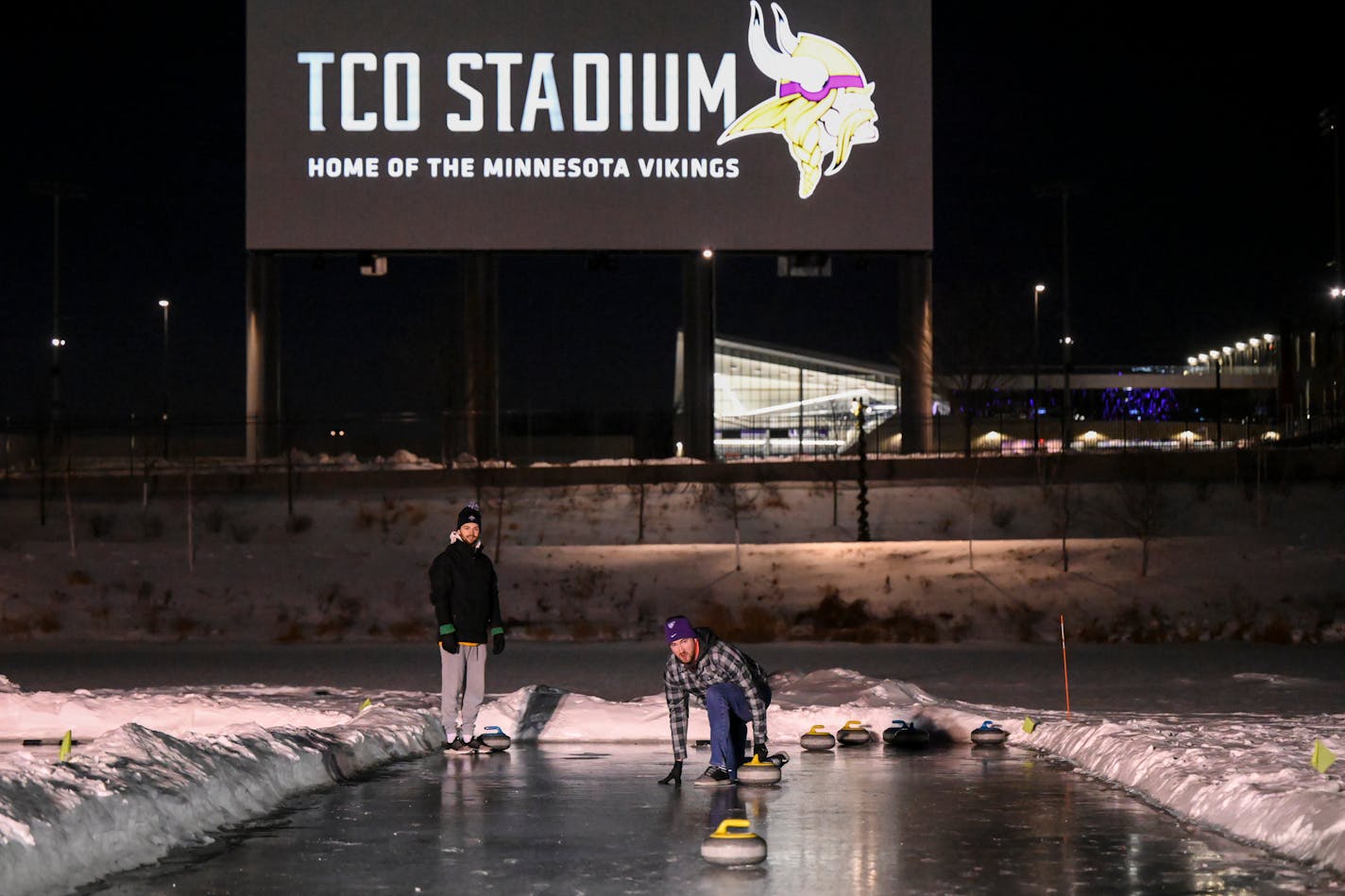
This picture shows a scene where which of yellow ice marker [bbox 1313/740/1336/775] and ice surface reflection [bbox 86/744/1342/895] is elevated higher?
yellow ice marker [bbox 1313/740/1336/775]

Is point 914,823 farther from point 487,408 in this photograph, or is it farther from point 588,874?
point 487,408

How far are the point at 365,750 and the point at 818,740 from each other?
383 cm

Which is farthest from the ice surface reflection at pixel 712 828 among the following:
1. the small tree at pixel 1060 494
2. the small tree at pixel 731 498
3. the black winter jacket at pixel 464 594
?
the small tree at pixel 731 498

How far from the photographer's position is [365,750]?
13.9 m

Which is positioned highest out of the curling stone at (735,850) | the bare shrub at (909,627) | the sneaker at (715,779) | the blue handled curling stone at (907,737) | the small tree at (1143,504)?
the small tree at (1143,504)

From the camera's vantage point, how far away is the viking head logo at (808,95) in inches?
1984

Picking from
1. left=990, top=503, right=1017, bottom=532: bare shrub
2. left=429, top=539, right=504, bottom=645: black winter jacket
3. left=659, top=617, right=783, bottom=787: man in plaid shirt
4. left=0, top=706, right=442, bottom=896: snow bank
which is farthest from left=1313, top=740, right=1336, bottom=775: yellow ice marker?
left=990, top=503, right=1017, bottom=532: bare shrub

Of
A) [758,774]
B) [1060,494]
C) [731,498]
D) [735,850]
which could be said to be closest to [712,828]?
[735,850]

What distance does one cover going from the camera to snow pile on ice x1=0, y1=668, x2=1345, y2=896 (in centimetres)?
890

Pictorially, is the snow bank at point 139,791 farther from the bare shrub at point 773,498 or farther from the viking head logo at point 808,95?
the viking head logo at point 808,95

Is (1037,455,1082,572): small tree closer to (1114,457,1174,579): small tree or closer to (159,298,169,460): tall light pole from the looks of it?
(1114,457,1174,579): small tree

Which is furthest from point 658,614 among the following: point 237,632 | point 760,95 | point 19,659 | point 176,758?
point 176,758

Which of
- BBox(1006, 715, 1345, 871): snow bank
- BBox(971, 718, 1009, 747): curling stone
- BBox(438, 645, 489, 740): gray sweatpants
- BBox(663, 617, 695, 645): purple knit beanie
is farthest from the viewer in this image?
BBox(971, 718, 1009, 747): curling stone

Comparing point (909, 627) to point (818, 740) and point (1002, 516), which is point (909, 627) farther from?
point (818, 740)
